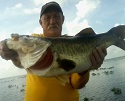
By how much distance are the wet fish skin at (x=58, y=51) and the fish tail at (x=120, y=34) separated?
1.04 meters

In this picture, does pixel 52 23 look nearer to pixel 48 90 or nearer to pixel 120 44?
pixel 48 90

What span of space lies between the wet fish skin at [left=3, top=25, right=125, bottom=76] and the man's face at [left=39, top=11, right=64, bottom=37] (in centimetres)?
101

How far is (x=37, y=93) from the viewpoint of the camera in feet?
18.0

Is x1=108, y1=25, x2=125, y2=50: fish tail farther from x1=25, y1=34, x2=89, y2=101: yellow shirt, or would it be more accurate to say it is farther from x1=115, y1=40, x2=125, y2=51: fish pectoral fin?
x1=25, y1=34, x2=89, y2=101: yellow shirt

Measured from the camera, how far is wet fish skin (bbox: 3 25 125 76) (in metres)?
4.56

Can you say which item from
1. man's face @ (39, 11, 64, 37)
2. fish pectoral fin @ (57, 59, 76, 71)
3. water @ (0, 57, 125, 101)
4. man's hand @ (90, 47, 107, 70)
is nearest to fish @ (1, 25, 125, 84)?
fish pectoral fin @ (57, 59, 76, 71)

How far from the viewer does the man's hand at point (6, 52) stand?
4.55 metres

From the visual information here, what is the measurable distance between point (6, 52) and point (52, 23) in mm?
2063

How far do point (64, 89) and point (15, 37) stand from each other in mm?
1995

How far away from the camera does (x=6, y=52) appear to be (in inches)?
181

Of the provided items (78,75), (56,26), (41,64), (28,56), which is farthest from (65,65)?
(56,26)

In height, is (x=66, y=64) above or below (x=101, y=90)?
above

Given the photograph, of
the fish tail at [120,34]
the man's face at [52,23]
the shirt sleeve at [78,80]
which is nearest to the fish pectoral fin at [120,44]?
the fish tail at [120,34]

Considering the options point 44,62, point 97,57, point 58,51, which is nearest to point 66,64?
point 58,51
